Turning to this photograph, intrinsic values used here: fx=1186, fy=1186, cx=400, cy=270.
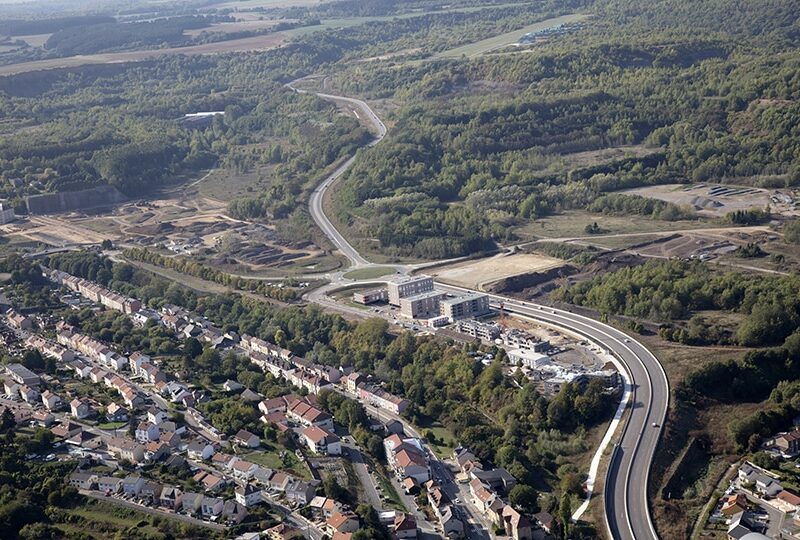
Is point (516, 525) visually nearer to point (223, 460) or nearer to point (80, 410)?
point (223, 460)

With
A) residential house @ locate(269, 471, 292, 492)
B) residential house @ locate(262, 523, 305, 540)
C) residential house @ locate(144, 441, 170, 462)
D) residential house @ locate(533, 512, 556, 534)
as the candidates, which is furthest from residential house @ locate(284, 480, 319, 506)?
residential house @ locate(533, 512, 556, 534)

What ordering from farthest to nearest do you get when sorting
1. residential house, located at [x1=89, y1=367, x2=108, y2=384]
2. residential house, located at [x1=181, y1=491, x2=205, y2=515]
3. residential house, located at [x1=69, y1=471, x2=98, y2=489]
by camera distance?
1. residential house, located at [x1=89, y1=367, x2=108, y2=384]
2. residential house, located at [x1=69, y1=471, x2=98, y2=489]
3. residential house, located at [x1=181, y1=491, x2=205, y2=515]

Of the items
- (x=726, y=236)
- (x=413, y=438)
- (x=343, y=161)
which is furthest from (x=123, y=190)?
(x=413, y=438)

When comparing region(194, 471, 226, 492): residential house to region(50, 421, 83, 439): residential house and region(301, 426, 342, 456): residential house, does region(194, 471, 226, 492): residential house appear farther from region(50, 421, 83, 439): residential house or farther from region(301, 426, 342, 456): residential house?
region(50, 421, 83, 439): residential house

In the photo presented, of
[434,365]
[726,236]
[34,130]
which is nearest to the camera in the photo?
[434,365]

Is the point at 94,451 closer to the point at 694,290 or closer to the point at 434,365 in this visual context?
the point at 434,365

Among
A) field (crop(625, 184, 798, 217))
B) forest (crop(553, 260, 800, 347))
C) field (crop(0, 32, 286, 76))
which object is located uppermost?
forest (crop(553, 260, 800, 347))

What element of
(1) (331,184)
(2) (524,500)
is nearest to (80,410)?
(2) (524,500)
